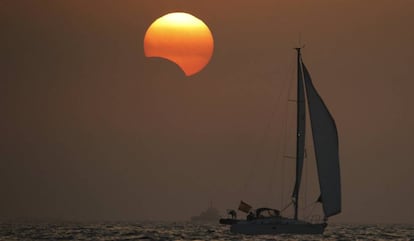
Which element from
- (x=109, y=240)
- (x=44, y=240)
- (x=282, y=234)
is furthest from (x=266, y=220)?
(x=44, y=240)

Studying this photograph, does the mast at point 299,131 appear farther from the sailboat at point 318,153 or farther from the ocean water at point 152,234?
the ocean water at point 152,234

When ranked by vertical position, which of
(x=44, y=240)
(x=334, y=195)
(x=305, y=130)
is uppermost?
(x=305, y=130)

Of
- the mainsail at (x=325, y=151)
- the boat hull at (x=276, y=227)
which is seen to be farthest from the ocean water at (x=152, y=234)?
the mainsail at (x=325, y=151)

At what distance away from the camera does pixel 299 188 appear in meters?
85.2

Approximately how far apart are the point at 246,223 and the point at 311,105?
485 inches

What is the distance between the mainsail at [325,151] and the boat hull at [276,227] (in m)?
1.97

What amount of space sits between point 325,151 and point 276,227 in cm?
856

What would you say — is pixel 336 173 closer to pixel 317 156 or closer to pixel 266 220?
pixel 317 156

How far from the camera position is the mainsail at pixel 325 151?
282 ft

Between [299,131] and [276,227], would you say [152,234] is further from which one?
[299,131]

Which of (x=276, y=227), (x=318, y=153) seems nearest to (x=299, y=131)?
(x=318, y=153)

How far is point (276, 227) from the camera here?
83500 millimetres

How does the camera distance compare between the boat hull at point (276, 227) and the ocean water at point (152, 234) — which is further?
the ocean water at point (152, 234)

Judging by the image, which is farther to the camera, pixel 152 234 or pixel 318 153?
pixel 152 234
